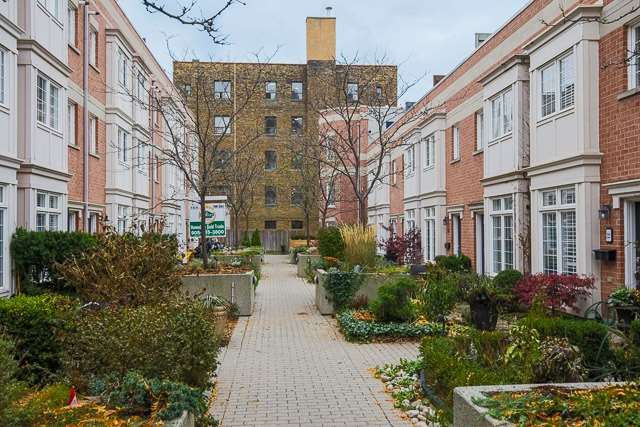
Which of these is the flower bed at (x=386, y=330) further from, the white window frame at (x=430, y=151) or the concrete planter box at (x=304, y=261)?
the concrete planter box at (x=304, y=261)

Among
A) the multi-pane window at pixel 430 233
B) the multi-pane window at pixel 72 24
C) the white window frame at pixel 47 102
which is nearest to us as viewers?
the white window frame at pixel 47 102

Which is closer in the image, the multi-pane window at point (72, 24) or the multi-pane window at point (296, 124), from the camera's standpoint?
the multi-pane window at point (72, 24)

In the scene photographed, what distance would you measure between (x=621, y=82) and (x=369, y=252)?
6967mm

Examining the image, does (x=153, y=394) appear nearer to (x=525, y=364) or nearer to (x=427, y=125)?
(x=525, y=364)

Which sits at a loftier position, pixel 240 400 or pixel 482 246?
pixel 482 246

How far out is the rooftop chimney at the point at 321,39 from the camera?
4906 cm

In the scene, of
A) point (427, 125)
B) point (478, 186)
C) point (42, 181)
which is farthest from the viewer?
point (427, 125)

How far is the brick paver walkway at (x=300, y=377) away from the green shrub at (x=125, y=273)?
1521 mm

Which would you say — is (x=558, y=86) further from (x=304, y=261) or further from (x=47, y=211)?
(x=304, y=261)

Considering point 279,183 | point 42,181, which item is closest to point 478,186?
point 42,181

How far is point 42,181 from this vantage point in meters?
13.9

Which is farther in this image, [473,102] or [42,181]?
[473,102]

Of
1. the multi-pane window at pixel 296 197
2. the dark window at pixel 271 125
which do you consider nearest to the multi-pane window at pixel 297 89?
the dark window at pixel 271 125

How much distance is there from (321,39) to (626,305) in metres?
42.0
